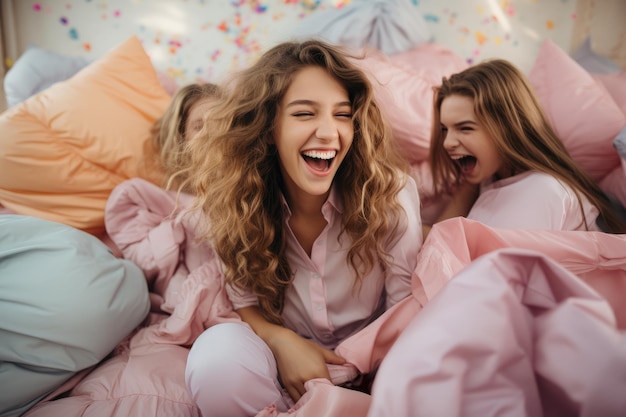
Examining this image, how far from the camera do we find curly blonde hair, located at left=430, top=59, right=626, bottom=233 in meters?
0.99

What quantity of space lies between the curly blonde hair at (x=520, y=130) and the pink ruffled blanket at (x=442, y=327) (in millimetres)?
306

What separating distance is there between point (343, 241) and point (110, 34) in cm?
140

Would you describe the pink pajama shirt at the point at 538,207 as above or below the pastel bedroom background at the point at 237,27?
below

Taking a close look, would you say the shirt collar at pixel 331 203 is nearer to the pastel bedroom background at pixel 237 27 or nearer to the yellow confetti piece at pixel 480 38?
the pastel bedroom background at pixel 237 27

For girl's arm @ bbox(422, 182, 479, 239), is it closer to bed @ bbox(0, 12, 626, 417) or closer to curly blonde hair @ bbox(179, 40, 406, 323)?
bed @ bbox(0, 12, 626, 417)

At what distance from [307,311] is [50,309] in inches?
19.9

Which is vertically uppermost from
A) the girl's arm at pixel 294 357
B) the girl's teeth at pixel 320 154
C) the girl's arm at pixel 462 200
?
the girl's teeth at pixel 320 154

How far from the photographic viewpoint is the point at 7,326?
74cm

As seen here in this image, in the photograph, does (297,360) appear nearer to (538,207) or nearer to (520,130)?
(538,207)

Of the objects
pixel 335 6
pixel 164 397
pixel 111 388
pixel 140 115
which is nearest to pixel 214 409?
pixel 164 397

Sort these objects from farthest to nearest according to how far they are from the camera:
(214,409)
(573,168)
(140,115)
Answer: (140,115), (573,168), (214,409)

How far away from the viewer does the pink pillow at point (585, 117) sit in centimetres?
107

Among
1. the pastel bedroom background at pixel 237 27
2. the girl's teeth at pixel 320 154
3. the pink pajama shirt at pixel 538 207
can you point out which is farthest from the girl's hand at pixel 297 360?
the pastel bedroom background at pixel 237 27

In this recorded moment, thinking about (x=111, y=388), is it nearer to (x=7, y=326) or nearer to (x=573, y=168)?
(x=7, y=326)
